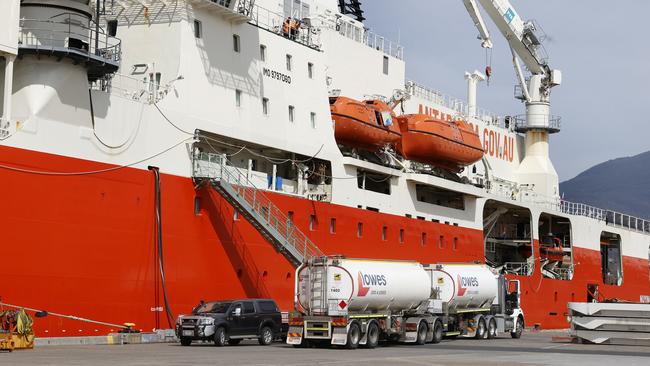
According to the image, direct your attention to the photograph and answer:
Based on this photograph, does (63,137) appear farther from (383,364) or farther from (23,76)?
(383,364)

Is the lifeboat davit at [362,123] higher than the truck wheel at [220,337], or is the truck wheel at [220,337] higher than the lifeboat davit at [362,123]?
the lifeboat davit at [362,123]

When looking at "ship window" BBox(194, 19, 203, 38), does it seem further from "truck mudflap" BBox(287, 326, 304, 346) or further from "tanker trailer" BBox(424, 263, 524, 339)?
"tanker trailer" BBox(424, 263, 524, 339)

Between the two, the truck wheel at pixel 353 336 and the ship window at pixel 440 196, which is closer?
the truck wheel at pixel 353 336

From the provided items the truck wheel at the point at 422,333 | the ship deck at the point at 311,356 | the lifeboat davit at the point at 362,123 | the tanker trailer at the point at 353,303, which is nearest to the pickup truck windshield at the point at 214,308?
the ship deck at the point at 311,356

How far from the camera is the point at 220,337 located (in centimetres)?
2656

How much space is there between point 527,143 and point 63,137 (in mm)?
37852

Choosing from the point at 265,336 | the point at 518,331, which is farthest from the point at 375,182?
the point at 265,336

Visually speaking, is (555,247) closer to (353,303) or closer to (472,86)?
(472,86)

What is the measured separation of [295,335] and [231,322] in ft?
6.48

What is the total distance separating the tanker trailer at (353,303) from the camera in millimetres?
26328

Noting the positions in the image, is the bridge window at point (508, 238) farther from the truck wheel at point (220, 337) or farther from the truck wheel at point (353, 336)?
the truck wheel at point (220, 337)

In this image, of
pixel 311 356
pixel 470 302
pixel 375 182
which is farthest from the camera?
pixel 375 182

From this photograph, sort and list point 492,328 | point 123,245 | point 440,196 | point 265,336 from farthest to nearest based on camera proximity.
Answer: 1. point 440,196
2. point 492,328
3. point 265,336
4. point 123,245

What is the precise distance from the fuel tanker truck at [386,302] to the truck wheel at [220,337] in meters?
1.93
